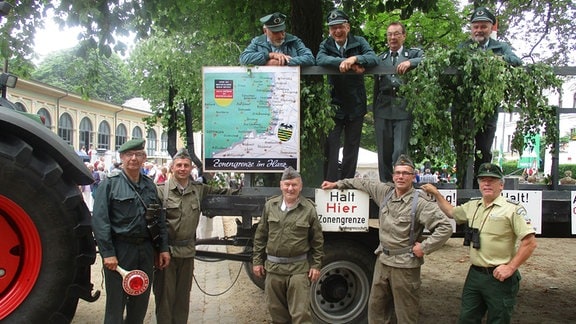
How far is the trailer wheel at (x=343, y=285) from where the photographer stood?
193 inches

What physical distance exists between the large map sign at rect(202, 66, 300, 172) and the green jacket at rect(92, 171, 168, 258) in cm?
74

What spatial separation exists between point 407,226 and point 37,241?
2.73 m

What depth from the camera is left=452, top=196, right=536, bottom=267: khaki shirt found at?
13.4ft

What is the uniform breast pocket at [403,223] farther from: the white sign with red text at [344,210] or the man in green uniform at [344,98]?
the man in green uniform at [344,98]

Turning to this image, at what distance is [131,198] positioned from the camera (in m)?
3.97

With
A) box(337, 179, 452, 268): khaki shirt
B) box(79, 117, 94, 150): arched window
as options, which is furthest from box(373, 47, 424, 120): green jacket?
box(79, 117, 94, 150): arched window

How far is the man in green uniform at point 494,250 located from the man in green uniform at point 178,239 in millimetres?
2334

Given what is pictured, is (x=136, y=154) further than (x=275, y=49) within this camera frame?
No

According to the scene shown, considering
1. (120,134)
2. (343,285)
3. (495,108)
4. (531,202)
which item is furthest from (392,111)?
(120,134)

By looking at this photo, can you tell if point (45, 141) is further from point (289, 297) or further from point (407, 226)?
point (407, 226)

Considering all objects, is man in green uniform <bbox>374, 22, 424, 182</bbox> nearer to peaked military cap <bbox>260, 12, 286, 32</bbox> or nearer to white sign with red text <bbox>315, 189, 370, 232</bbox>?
white sign with red text <bbox>315, 189, 370, 232</bbox>

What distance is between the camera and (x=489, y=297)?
4148mm

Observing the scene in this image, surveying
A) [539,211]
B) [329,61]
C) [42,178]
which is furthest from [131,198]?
[539,211]

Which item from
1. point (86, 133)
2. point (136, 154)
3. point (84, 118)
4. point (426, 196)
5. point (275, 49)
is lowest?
point (426, 196)
